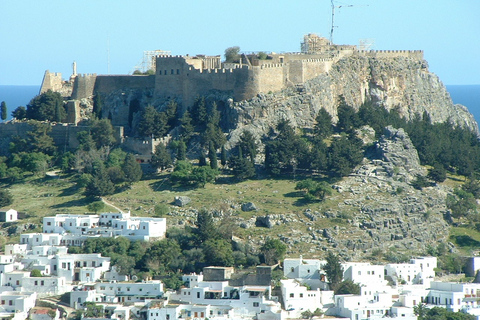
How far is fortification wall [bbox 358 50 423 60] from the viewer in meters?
97.2

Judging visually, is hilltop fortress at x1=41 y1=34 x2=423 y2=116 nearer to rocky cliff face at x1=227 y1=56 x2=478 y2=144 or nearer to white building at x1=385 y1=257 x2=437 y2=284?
rocky cliff face at x1=227 y1=56 x2=478 y2=144

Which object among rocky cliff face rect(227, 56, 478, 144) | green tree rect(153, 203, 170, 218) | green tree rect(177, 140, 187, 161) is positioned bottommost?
green tree rect(153, 203, 170, 218)

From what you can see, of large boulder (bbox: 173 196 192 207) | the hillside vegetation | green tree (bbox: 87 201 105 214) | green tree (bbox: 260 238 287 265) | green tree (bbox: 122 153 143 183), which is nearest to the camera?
green tree (bbox: 260 238 287 265)

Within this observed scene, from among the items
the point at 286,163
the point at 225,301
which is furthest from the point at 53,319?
the point at 286,163

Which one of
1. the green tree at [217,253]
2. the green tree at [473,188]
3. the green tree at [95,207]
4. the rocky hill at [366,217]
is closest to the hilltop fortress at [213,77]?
the rocky hill at [366,217]

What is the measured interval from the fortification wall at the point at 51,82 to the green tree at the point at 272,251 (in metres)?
29.8

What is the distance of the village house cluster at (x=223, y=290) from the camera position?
67.0 m

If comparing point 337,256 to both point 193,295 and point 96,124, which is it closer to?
point 193,295

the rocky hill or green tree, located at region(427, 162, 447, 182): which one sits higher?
green tree, located at region(427, 162, 447, 182)

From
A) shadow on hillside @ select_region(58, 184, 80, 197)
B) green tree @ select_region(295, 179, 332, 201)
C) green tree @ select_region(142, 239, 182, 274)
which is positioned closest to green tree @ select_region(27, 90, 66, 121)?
shadow on hillside @ select_region(58, 184, 80, 197)

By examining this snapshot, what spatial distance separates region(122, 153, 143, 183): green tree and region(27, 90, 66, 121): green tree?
433 inches

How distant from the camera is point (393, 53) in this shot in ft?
327

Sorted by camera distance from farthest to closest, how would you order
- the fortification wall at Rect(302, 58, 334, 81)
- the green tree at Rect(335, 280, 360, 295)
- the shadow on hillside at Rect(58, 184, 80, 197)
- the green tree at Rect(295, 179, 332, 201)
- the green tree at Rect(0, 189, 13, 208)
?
the fortification wall at Rect(302, 58, 334, 81)
the shadow on hillside at Rect(58, 184, 80, 197)
the green tree at Rect(0, 189, 13, 208)
the green tree at Rect(295, 179, 332, 201)
the green tree at Rect(335, 280, 360, 295)

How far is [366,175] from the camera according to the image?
270ft
